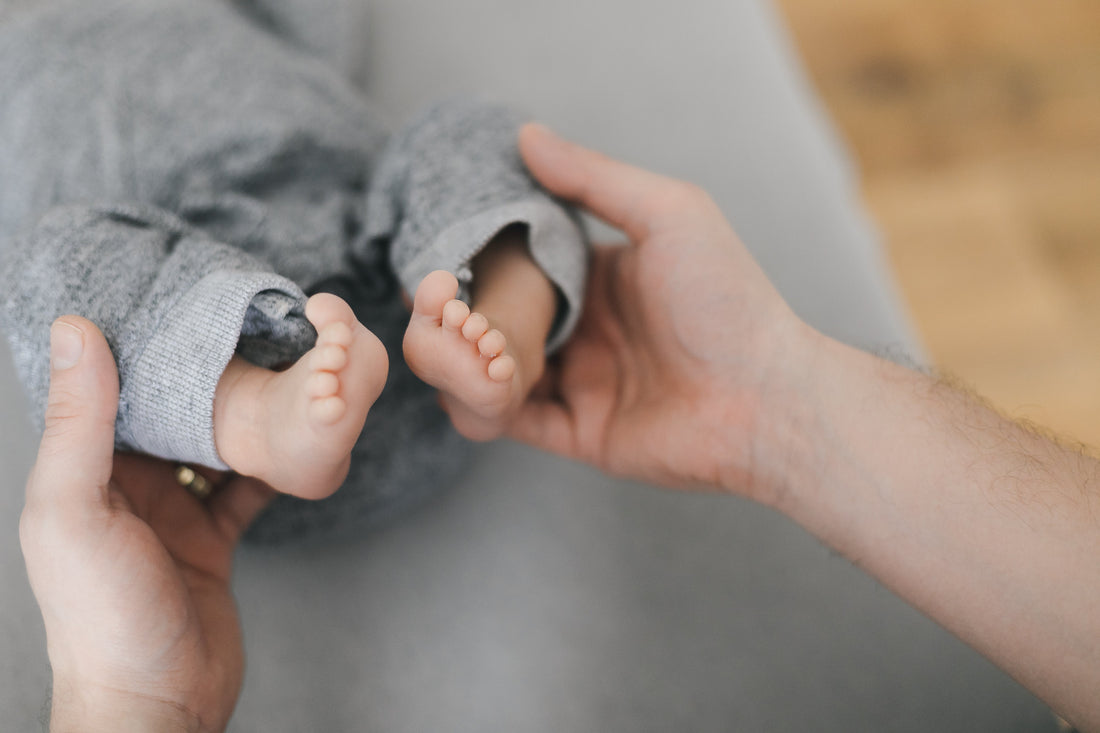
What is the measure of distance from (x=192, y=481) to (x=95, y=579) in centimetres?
16

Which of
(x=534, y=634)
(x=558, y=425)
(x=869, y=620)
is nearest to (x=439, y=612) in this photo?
(x=534, y=634)

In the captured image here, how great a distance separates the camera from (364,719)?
2.09 ft

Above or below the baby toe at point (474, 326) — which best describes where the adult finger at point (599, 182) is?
above

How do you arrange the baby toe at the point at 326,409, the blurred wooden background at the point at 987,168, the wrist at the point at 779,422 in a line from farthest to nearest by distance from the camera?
the blurred wooden background at the point at 987,168 < the wrist at the point at 779,422 < the baby toe at the point at 326,409

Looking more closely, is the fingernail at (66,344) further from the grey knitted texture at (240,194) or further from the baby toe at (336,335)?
the baby toe at (336,335)

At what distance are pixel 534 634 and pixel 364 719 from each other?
17cm

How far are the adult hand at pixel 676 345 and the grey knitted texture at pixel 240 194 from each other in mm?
67

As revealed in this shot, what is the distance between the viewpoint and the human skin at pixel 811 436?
0.55 metres

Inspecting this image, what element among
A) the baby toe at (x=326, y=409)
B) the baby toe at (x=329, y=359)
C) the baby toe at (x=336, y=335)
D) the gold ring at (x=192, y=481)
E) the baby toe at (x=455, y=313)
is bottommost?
the gold ring at (x=192, y=481)

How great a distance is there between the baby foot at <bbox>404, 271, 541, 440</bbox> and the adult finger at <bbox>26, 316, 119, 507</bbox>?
21cm

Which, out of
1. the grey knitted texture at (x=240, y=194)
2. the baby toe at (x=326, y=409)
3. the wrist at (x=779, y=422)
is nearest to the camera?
the baby toe at (x=326, y=409)

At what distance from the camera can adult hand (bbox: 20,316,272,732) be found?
0.47m

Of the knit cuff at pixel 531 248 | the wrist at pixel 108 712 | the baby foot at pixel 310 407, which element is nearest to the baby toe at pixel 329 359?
the baby foot at pixel 310 407

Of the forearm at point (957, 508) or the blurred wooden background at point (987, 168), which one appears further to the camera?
the blurred wooden background at point (987, 168)
